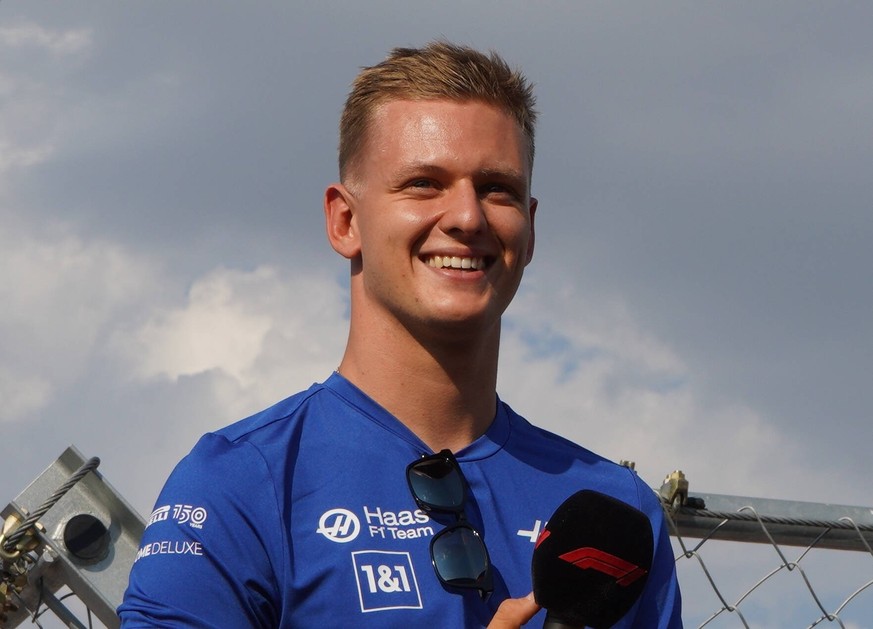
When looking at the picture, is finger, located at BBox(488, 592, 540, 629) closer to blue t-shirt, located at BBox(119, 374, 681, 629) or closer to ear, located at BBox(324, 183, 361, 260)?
blue t-shirt, located at BBox(119, 374, 681, 629)

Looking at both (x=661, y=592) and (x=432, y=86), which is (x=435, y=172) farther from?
(x=661, y=592)

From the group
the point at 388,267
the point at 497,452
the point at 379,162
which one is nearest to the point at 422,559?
the point at 497,452

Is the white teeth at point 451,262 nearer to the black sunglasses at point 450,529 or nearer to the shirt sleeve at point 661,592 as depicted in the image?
the black sunglasses at point 450,529

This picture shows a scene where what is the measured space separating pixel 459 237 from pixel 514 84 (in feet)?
1.71

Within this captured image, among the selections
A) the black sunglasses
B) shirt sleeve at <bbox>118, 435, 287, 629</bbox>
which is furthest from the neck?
shirt sleeve at <bbox>118, 435, 287, 629</bbox>

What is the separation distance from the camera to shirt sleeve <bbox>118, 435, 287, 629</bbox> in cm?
272

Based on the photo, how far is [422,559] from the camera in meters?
2.92

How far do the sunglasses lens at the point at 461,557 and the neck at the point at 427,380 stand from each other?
28cm

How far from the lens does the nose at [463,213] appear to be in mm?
3113

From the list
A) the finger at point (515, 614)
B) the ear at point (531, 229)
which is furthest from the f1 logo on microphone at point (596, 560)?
the ear at point (531, 229)

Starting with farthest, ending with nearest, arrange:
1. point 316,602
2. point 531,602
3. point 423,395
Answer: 1. point 423,395
2. point 316,602
3. point 531,602

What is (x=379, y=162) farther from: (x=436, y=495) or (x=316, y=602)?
(x=316, y=602)

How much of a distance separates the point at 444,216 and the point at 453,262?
101 millimetres

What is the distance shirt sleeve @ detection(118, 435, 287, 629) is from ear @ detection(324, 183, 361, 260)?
631mm
